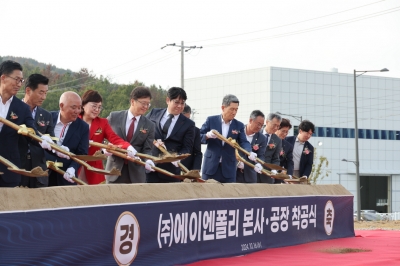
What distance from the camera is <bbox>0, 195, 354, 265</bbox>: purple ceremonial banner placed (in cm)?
479

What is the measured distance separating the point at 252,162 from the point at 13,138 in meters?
4.87

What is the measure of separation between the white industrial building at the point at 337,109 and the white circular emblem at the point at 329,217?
44147 millimetres

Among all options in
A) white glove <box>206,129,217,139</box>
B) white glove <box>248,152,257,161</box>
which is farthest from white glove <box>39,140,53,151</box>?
white glove <box>248,152,257,161</box>

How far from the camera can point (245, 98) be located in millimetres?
56031

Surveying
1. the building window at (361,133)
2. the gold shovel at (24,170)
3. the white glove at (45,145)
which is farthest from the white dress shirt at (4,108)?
the building window at (361,133)

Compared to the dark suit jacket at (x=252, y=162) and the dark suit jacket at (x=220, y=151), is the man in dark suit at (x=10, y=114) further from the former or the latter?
the dark suit jacket at (x=252, y=162)

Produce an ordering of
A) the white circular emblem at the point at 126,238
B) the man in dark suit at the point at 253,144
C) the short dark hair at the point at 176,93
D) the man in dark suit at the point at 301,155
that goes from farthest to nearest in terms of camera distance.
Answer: the man in dark suit at the point at 301,155 → the man in dark suit at the point at 253,144 → the short dark hair at the point at 176,93 → the white circular emblem at the point at 126,238

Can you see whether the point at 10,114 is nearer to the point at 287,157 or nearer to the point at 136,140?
the point at 136,140

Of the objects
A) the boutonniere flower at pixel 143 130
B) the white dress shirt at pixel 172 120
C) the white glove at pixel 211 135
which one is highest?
the white dress shirt at pixel 172 120

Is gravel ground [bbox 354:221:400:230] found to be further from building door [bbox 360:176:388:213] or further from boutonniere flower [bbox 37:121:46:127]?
building door [bbox 360:176:388:213]

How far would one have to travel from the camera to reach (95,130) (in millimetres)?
7613

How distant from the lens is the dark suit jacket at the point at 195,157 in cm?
867

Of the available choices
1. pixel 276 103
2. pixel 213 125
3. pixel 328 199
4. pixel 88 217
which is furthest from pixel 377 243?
pixel 276 103

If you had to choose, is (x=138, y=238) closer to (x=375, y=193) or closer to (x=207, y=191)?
(x=207, y=191)
